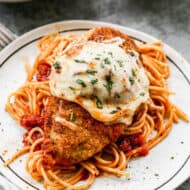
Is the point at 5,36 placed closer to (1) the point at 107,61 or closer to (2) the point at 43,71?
(2) the point at 43,71

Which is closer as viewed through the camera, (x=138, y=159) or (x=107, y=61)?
(x=107, y=61)

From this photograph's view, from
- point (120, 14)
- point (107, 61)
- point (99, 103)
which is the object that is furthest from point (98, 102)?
point (120, 14)

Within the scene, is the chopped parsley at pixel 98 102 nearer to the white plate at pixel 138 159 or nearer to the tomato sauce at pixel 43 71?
the white plate at pixel 138 159

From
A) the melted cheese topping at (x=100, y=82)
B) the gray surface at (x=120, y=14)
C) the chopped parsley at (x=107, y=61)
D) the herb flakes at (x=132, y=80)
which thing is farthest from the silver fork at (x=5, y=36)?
the herb flakes at (x=132, y=80)

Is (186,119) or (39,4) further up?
(39,4)

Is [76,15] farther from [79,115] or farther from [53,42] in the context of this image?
[79,115]

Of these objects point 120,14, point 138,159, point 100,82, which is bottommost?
point 138,159

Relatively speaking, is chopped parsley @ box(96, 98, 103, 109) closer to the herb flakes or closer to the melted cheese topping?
the melted cheese topping

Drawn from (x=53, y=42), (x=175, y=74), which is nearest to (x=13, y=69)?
(x=53, y=42)
